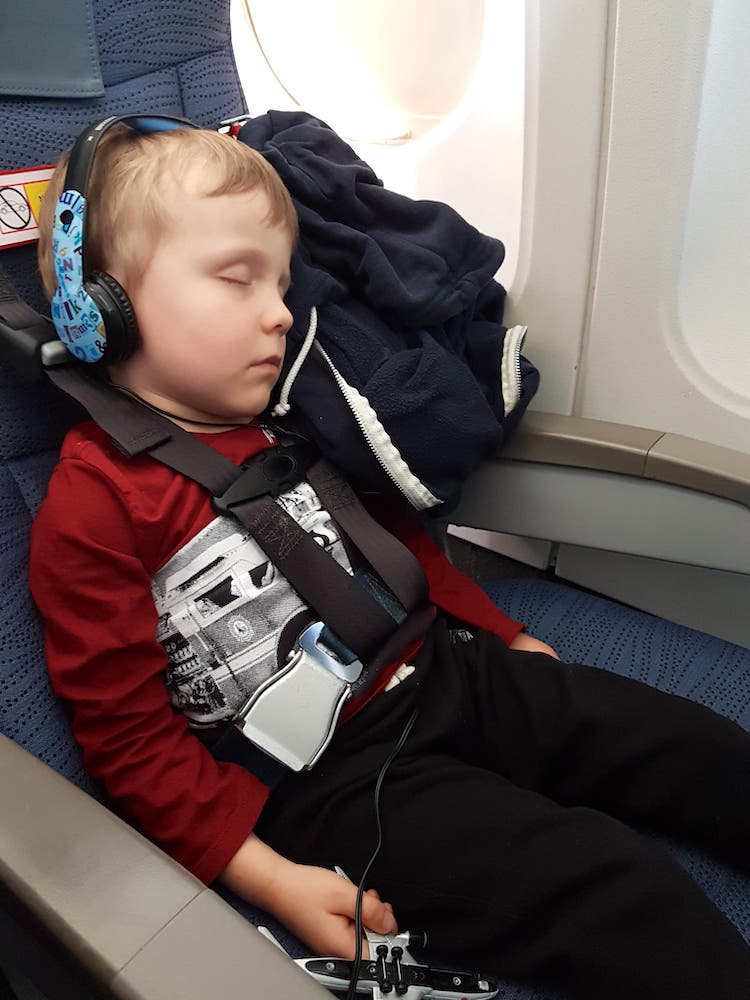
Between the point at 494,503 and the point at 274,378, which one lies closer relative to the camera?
the point at 274,378

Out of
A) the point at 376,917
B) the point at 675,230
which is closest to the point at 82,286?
the point at 376,917

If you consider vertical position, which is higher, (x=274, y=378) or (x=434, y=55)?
(x=434, y=55)

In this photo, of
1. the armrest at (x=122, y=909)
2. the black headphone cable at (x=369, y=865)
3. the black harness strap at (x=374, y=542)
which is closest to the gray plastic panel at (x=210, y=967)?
the armrest at (x=122, y=909)

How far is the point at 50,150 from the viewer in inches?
39.9

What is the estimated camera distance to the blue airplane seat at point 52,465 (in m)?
0.86

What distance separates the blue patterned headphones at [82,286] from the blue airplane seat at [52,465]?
13 centimetres

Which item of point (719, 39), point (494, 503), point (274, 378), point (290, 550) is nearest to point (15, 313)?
point (274, 378)

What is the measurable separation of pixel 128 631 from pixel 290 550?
22 centimetres

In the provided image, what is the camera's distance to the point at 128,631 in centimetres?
86

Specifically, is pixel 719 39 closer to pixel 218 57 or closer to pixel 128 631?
pixel 218 57

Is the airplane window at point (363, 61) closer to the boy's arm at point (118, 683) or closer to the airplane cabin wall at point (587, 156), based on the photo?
the airplane cabin wall at point (587, 156)

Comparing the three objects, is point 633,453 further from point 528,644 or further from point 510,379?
point 528,644

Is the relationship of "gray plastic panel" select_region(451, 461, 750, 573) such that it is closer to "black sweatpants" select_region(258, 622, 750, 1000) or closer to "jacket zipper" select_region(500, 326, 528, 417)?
"jacket zipper" select_region(500, 326, 528, 417)

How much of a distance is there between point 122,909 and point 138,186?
2.46ft
